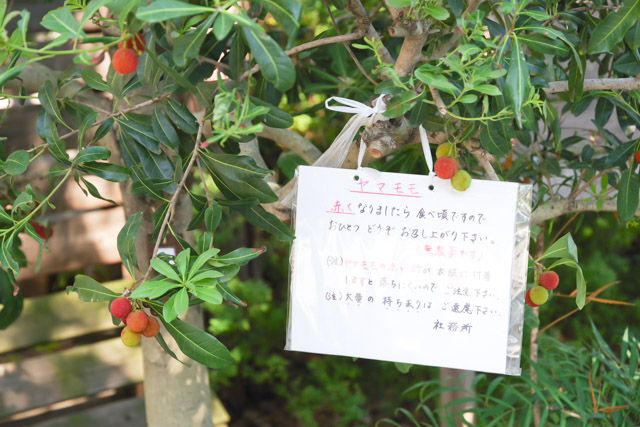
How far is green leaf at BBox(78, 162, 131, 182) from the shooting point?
0.93 metres

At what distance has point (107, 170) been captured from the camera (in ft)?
3.06

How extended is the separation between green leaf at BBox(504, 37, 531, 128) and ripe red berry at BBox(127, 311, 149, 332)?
21.7 inches

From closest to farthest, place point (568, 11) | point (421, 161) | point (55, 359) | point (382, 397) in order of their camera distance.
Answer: point (568, 11) → point (421, 161) → point (55, 359) → point (382, 397)

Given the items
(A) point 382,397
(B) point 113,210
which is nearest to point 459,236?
→ (B) point 113,210

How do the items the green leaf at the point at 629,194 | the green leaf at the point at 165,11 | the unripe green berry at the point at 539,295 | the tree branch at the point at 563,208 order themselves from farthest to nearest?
the tree branch at the point at 563,208, the green leaf at the point at 629,194, the unripe green berry at the point at 539,295, the green leaf at the point at 165,11

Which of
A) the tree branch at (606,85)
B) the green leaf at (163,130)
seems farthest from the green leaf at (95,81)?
the tree branch at (606,85)

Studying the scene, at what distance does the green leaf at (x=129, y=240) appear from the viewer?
0.90 m

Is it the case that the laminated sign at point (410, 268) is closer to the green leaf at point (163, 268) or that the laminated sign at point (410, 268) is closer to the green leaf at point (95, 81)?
the green leaf at point (163, 268)

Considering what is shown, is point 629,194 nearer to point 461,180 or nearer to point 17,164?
point 461,180

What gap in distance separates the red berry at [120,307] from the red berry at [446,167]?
0.47 meters

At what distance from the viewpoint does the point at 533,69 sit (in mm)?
876

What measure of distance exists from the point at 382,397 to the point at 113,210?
1.66 metres

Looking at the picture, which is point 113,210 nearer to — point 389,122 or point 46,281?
point 46,281

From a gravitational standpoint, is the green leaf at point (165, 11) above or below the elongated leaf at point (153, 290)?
above
